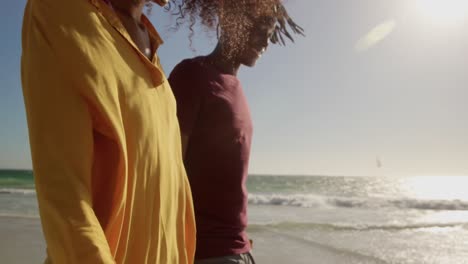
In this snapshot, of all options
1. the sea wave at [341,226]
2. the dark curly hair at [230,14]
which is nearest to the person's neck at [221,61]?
the dark curly hair at [230,14]

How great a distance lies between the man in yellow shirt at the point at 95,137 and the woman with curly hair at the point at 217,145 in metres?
0.65

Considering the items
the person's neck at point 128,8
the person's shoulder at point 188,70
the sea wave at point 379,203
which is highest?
the person's neck at point 128,8

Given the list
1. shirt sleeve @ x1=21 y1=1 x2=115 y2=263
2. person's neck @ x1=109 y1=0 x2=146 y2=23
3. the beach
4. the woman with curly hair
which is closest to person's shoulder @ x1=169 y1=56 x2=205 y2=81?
the woman with curly hair

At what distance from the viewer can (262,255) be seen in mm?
5906

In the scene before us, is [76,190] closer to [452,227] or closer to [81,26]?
[81,26]

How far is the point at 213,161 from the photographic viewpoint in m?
1.58

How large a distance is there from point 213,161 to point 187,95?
0.79 feet

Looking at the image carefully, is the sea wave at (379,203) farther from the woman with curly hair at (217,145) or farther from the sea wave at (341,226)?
the woman with curly hair at (217,145)

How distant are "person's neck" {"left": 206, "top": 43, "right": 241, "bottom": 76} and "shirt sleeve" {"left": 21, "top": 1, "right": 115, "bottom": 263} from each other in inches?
42.1

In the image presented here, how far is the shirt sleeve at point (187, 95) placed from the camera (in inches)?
60.9

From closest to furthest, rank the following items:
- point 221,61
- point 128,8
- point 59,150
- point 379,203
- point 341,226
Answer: point 59,150
point 128,8
point 221,61
point 341,226
point 379,203

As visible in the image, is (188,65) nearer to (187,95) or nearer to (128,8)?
(187,95)

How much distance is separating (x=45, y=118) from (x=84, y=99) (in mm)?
63

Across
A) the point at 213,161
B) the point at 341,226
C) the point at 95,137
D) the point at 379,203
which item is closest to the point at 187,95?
the point at 213,161
